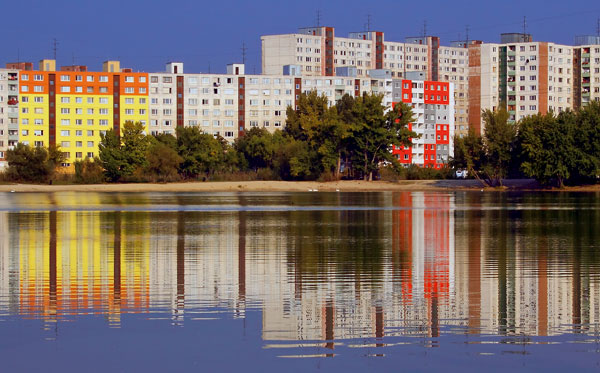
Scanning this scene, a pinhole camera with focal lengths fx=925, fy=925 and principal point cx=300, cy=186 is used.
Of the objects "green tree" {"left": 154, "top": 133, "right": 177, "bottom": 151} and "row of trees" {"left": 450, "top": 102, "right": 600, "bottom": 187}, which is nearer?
"row of trees" {"left": 450, "top": 102, "right": 600, "bottom": 187}

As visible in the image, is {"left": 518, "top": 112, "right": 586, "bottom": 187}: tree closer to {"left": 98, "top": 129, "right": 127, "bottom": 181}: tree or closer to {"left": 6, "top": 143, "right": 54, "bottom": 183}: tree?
{"left": 98, "top": 129, "right": 127, "bottom": 181}: tree

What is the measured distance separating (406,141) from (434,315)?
10944 cm

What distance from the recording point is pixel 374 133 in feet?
407

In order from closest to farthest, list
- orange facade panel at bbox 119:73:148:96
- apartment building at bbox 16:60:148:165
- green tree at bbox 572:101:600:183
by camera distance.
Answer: green tree at bbox 572:101:600:183 → apartment building at bbox 16:60:148:165 → orange facade panel at bbox 119:73:148:96

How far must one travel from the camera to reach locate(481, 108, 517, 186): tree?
11406cm

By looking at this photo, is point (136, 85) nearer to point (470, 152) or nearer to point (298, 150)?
point (298, 150)

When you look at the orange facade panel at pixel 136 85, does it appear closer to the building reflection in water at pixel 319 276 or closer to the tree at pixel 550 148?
the tree at pixel 550 148

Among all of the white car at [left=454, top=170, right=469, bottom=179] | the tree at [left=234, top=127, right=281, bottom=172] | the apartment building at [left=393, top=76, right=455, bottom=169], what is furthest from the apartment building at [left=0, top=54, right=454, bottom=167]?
the white car at [left=454, top=170, right=469, bottom=179]

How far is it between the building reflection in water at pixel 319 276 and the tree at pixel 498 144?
7019 centimetres

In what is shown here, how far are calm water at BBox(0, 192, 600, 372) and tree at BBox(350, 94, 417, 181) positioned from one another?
85782 millimetres

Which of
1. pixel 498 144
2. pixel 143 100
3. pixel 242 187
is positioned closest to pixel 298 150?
pixel 242 187

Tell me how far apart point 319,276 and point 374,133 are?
101 metres

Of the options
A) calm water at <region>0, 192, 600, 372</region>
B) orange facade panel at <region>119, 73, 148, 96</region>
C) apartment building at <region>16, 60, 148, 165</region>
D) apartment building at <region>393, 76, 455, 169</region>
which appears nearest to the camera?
calm water at <region>0, 192, 600, 372</region>

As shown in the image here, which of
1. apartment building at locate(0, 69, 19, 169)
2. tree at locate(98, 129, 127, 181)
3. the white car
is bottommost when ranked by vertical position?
the white car
